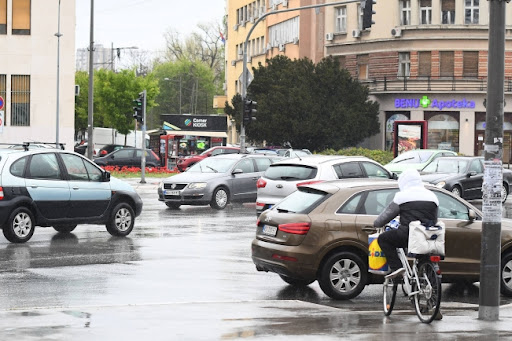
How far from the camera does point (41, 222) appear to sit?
1944 cm

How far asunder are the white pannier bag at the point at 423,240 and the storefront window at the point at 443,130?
57110 millimetres

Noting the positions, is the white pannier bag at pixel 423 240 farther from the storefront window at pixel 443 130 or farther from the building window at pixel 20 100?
the storefront window at pixel 443 130

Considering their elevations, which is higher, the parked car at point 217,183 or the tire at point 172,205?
the parked car at point 217,183

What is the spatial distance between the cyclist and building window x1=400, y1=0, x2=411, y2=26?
190 ft

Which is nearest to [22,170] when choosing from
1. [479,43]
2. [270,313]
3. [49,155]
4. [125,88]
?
[49,155]

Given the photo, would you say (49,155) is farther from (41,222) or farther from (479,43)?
(479,43)

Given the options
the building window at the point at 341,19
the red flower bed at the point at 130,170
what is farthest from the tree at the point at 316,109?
the red flower bed at the point at 130,170

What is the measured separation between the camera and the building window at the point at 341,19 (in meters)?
71.9

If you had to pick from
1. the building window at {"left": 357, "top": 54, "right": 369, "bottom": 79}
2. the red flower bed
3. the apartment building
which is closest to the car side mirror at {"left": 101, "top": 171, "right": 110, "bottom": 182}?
the red flower bed

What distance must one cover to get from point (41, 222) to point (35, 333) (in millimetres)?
10087

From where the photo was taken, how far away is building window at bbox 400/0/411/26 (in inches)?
2670

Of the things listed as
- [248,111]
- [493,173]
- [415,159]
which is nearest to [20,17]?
[248,111]

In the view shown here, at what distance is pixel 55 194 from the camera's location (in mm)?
19531

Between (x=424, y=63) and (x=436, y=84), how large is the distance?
61.6 inches
